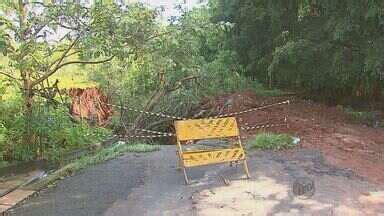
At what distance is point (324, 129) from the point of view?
1104 centimetres

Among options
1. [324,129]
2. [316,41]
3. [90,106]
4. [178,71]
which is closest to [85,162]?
[178,71]

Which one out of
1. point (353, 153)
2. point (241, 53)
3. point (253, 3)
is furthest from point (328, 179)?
point (241, 53)

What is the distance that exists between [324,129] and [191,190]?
5.56 metres

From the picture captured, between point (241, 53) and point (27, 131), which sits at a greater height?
point (241, 53)

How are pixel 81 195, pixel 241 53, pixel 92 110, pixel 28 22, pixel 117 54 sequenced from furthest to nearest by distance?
pixel 241 53 → pixel 92 110 → pixel 28 22 → pixel 117 54 → pixel 81 195

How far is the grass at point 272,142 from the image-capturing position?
8.97 metres

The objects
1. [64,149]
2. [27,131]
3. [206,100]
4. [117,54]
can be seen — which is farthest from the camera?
[206,100]

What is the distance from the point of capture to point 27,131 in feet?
27.4

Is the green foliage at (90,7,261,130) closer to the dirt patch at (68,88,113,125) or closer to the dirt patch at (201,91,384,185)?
the dirt patch at (68,88,113,125)

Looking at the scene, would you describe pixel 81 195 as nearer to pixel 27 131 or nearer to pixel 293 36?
pixel 27 131

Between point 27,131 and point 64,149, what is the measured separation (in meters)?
0.96

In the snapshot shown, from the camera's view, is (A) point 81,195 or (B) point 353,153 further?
(B) point 353,153

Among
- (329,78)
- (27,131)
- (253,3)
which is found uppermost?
(253,3)

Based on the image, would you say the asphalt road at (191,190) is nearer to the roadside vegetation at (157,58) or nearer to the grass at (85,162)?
the grass at (85,162)
